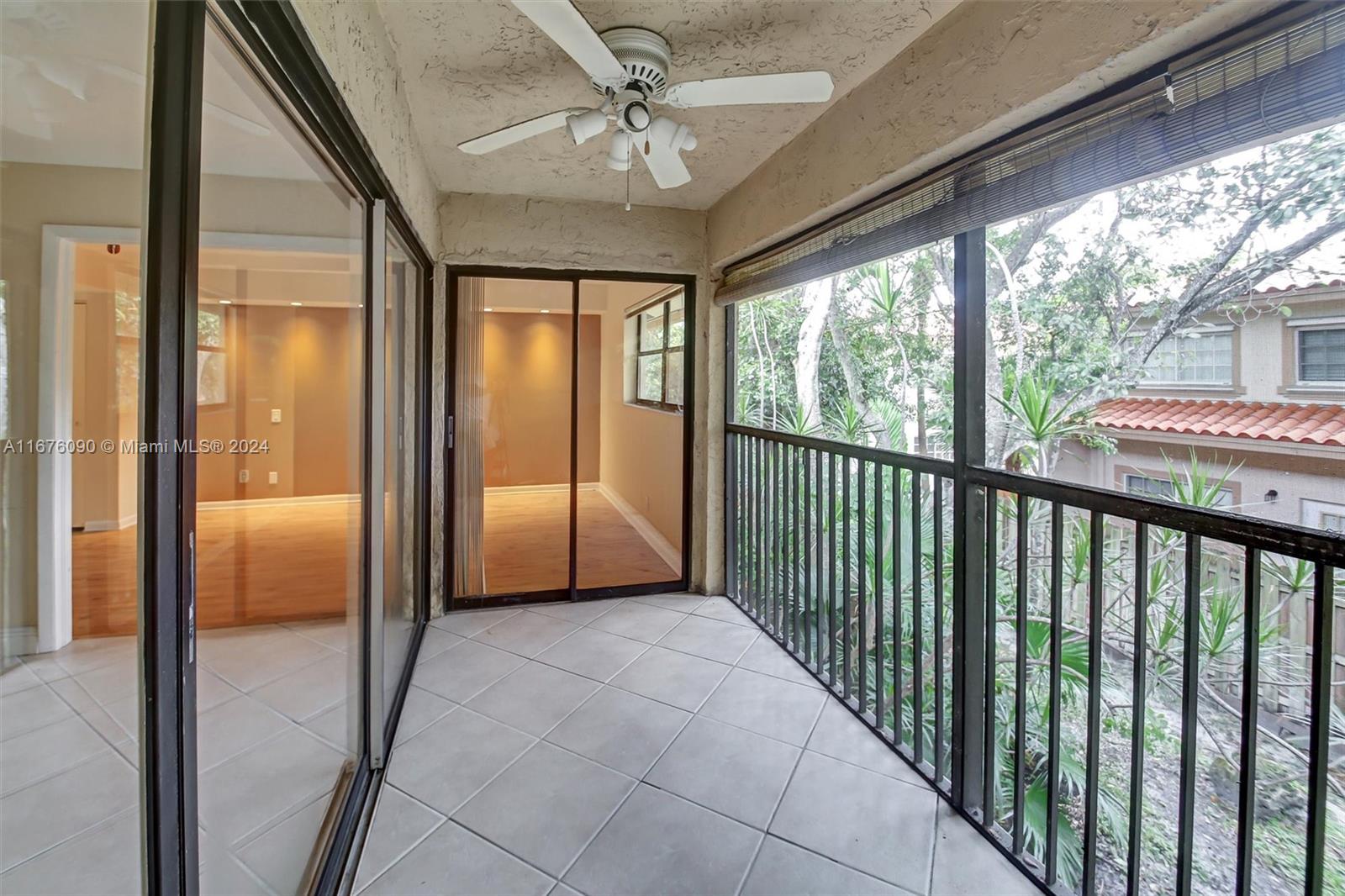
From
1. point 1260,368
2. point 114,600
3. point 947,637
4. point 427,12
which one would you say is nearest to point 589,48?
point 427,12

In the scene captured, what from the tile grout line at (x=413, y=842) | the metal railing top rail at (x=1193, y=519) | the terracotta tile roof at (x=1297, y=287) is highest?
the terracotta tile roof at (x=1297, y=287)

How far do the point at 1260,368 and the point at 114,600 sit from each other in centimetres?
187

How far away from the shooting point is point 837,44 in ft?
5.85

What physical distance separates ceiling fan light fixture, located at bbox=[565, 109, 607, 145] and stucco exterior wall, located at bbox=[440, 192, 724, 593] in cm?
158

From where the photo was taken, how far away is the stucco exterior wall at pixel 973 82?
116cm

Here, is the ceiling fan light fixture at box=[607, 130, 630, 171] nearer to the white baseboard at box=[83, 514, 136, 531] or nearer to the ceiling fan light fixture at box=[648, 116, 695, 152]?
the ceiling fan light fixture at box=[648, 116, 695, 152]

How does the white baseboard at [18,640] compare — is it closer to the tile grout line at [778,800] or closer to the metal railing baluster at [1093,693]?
the tile grout line at [778,800]

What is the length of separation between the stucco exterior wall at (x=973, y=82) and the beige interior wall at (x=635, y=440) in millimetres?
1295

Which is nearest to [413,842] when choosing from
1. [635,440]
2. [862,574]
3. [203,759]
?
[203,759]

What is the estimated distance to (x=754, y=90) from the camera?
5.18 feet

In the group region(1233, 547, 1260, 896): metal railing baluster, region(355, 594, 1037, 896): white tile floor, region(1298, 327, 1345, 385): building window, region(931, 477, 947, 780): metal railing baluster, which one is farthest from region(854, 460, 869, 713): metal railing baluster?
region(1298, 327, 1345, 385): building window

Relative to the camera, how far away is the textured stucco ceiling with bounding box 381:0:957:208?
5.32 ft

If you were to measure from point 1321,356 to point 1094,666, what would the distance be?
81 cm

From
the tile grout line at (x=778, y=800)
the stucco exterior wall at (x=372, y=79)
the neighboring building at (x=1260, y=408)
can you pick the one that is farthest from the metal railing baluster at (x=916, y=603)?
the stucco exterior wall at (x=372, y=79)
